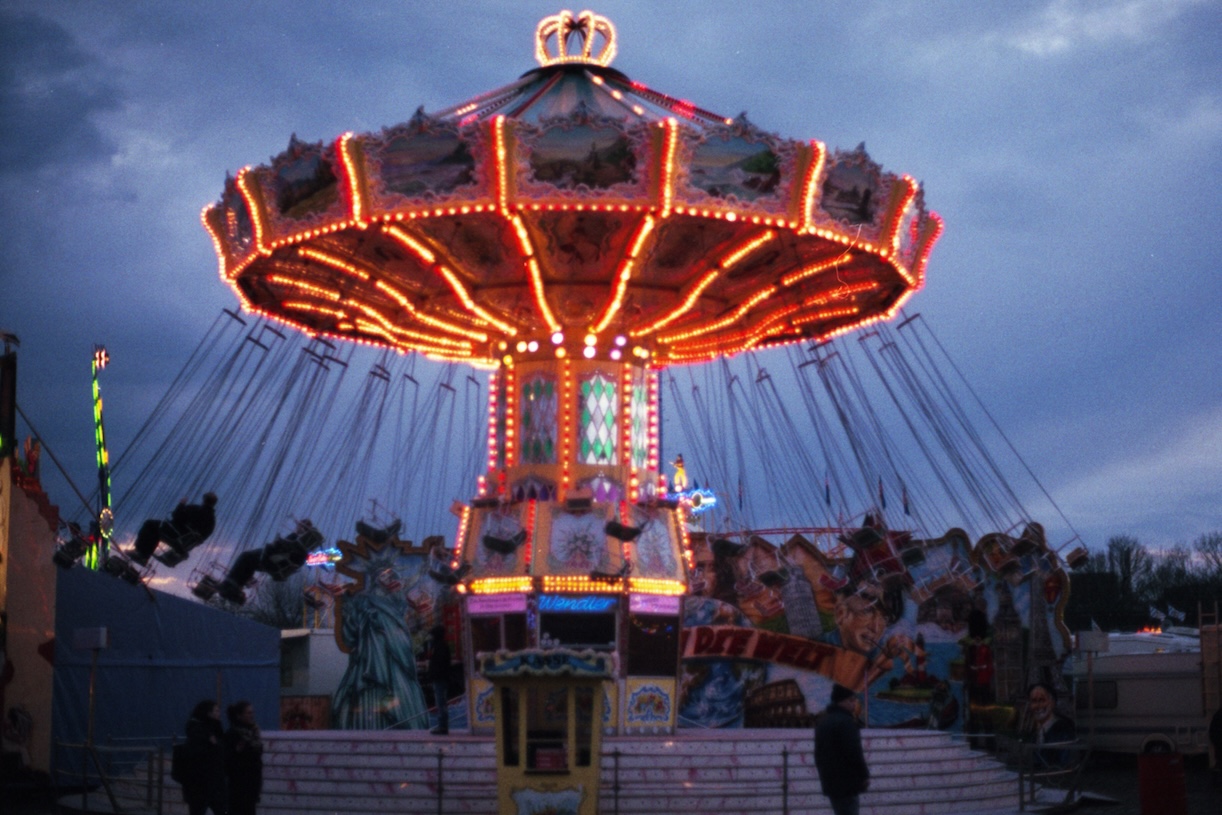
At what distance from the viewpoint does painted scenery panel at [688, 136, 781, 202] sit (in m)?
17.3

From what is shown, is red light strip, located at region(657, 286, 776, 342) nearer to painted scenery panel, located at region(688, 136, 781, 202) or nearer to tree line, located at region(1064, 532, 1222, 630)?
painted scenery panel, located at region(688, 136, 781, 202)

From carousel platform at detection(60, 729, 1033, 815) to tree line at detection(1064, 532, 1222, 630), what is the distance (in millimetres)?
34495

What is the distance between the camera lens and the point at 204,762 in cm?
1167

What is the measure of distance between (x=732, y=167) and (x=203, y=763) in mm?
9161

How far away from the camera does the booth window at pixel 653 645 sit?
1962 cm

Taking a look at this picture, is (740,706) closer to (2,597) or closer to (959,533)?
(959,533)

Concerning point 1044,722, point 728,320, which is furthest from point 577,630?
point 1044,722

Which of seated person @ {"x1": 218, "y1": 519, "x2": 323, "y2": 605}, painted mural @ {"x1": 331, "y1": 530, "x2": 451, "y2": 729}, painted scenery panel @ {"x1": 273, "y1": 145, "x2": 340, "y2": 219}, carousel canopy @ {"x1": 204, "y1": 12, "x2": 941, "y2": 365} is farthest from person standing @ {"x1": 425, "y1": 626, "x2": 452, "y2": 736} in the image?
painted mural @ {"x1": 331, "y1": 530, "x2": 451, "y2": 729}

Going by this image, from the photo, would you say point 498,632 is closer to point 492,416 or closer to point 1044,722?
point 492,416

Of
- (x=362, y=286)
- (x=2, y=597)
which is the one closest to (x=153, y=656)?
(x=2, y=597)

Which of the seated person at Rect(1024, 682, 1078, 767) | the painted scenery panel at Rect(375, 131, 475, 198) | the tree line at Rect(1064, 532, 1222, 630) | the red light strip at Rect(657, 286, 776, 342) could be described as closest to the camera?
the painted scenery panel at Rect(375, 131, 475, 198)

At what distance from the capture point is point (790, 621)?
26906 mm

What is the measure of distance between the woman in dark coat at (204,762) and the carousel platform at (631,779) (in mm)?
3826

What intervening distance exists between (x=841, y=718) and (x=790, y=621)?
1650 cm
